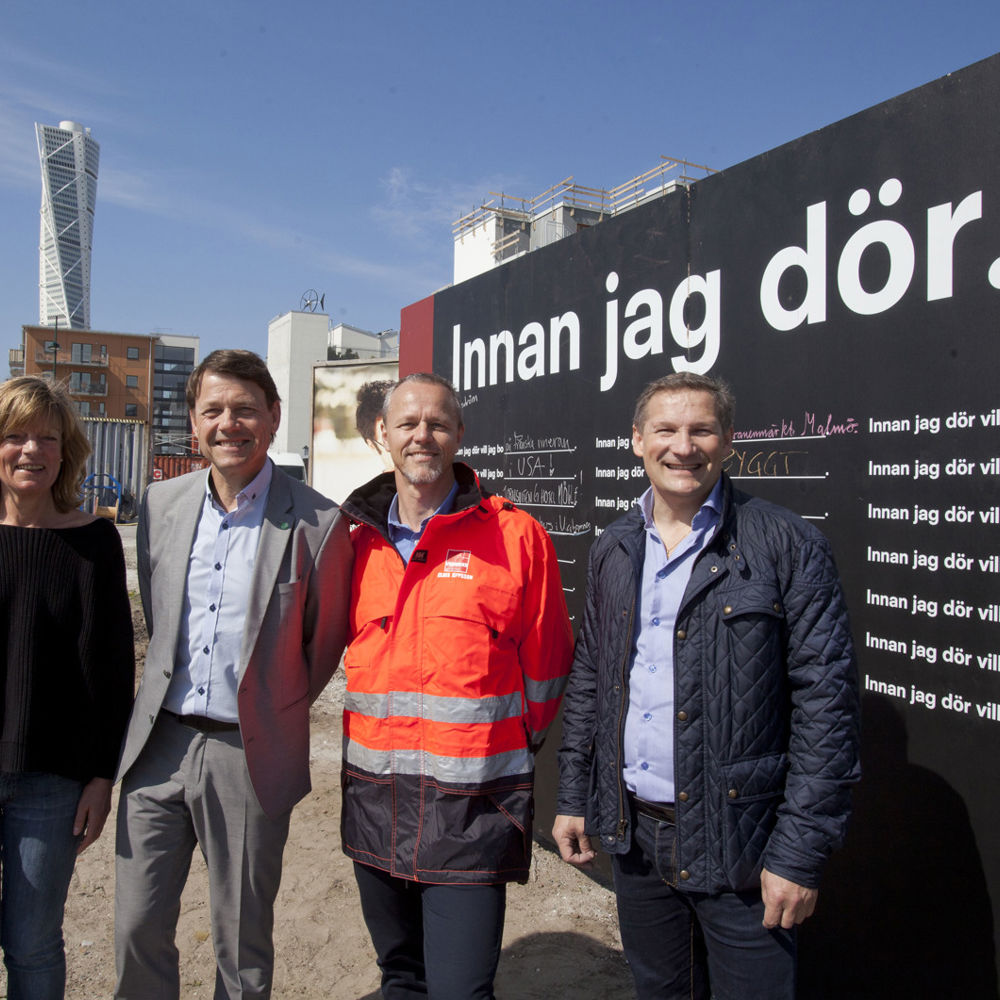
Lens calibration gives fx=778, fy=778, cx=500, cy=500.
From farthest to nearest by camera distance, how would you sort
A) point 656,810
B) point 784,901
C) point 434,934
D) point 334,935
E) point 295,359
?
point 295,359 < point 334,935 < point 434,934 < point 656,810 < point 784,901

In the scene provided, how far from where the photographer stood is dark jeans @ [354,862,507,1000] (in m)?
2.01

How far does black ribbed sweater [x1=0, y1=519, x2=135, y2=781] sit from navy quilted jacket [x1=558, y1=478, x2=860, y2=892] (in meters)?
1.52

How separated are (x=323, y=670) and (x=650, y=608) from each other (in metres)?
1.11

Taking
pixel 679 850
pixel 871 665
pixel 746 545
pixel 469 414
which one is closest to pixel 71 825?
pixel 679 850

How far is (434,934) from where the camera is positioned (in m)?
2.06

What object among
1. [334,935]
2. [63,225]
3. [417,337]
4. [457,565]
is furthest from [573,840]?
[63,225]

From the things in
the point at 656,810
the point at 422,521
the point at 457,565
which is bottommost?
the point at 656,810

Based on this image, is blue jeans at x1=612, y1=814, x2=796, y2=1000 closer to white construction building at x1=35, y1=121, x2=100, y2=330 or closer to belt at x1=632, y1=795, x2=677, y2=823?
belt at x1=632, y1=795, x2=677, y2=823

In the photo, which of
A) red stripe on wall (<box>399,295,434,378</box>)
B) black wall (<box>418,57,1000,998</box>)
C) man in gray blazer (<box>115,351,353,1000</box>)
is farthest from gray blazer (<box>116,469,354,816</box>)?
red stripe on wall (<box>399,295,434,378</box>)

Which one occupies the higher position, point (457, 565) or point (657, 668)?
point (457, 565)

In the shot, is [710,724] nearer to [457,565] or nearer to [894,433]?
[457,565]

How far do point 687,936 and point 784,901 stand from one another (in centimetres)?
39

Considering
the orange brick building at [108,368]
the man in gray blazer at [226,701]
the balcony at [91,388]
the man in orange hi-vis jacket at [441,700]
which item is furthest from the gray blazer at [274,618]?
the balcony at [91,388]

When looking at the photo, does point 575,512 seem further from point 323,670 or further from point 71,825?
point 71,825
